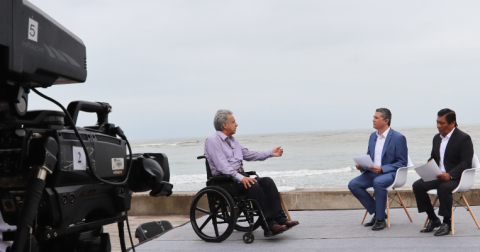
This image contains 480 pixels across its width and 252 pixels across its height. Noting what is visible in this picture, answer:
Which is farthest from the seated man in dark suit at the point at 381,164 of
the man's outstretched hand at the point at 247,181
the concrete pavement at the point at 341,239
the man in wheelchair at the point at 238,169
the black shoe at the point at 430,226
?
the man's outstretched hand at the point at 247,181

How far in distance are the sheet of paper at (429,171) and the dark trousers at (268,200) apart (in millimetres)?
1148

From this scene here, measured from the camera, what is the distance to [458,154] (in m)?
3.68

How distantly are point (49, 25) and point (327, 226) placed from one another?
343 cm

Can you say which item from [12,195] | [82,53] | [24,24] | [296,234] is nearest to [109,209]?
[12,195]

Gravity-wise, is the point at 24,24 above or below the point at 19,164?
above

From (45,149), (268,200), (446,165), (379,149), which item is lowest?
(268,200)

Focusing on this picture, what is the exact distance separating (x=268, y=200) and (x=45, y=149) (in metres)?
2.75

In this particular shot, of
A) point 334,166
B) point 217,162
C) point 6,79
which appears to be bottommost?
point 334,166

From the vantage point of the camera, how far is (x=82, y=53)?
1.08 metres

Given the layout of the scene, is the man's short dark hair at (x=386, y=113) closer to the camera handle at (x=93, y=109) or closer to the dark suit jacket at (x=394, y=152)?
the dark suit jacket at (x=394, y=152)

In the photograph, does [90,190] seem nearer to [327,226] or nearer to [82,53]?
[82,53]

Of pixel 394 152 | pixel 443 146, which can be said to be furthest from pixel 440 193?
pixel 394 152

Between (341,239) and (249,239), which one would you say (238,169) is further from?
(341,239)

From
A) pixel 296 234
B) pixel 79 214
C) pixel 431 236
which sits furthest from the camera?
pixel 296 234
